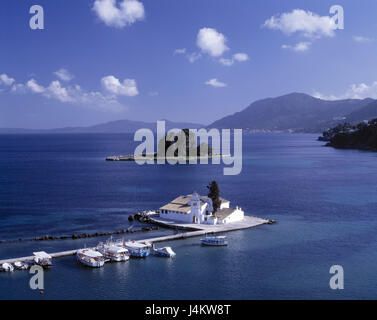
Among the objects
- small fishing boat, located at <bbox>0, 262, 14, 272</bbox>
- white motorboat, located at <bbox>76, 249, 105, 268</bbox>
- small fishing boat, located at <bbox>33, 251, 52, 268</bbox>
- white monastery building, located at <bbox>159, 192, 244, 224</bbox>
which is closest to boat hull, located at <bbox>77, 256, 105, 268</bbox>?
white motorboat, located at <bbox>76, 249, 105, 268</bbox>

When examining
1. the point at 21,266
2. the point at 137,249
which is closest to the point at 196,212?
the point at 137,249

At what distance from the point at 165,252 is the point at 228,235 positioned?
11357 mm

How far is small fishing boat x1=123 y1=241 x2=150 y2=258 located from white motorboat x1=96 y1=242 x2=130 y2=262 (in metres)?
0.76

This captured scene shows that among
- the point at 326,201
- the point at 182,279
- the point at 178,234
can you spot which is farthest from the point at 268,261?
the point at 326,201

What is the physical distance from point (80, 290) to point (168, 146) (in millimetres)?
154498

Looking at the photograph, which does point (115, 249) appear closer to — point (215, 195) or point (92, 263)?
point (92, 263)

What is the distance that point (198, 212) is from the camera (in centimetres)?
6012

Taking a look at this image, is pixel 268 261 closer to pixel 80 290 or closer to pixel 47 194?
pixel 80 290

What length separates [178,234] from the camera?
5444 centimetres

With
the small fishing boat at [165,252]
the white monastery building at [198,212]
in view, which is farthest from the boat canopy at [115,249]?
the white monastery building at [198,212]

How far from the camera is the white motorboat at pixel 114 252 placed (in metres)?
45.4

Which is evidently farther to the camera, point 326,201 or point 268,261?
point 326,201

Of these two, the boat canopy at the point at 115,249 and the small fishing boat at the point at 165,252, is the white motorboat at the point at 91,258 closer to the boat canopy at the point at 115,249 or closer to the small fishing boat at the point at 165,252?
the boat canopy at the point at 115,249
